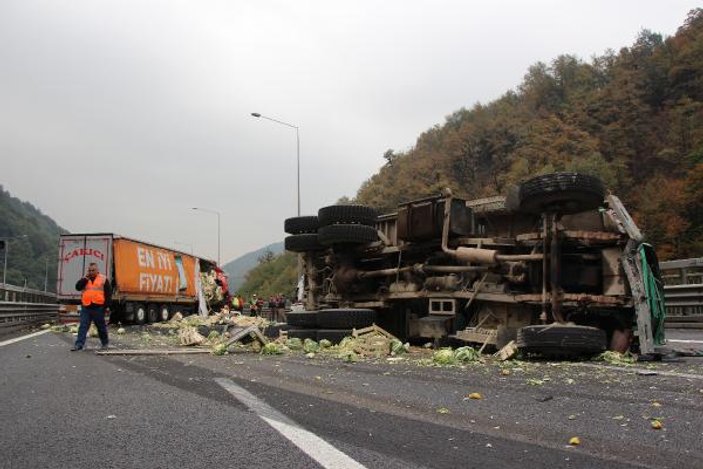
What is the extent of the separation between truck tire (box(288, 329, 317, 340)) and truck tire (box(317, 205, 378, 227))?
81.8 inches

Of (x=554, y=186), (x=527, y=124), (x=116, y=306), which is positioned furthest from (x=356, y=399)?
(x=527, y=124)

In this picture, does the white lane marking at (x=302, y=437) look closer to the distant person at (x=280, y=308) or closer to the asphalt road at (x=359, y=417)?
the asphalt road at (x=359, y=417)

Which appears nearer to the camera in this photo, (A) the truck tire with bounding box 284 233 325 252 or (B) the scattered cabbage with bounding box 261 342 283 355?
(B) the scattered cabbage with bounding box 261 342 283 355

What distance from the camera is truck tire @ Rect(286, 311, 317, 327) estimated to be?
32.4 feet

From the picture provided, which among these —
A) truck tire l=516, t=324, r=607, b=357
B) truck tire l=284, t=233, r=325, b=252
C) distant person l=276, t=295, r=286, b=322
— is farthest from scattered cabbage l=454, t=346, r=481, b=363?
distant person l=276, t=295, r=286, b=322

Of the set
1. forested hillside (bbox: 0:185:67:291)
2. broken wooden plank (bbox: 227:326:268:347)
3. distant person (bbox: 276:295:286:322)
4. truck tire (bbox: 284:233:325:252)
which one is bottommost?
distant person (bbox: 276:295:286:322)

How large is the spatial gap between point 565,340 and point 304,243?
21.8 feet

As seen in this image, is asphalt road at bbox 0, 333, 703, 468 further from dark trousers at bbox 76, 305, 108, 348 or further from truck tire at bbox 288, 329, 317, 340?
dark trousers at bbox 76, 305, 108, 348

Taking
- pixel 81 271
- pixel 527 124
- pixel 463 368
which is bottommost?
pixel 463 368

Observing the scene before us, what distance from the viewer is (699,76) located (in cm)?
6141

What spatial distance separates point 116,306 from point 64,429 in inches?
730

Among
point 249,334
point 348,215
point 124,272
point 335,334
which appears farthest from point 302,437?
point 124,272

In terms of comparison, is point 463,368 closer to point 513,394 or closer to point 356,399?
point 513,394

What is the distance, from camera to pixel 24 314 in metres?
18.2
